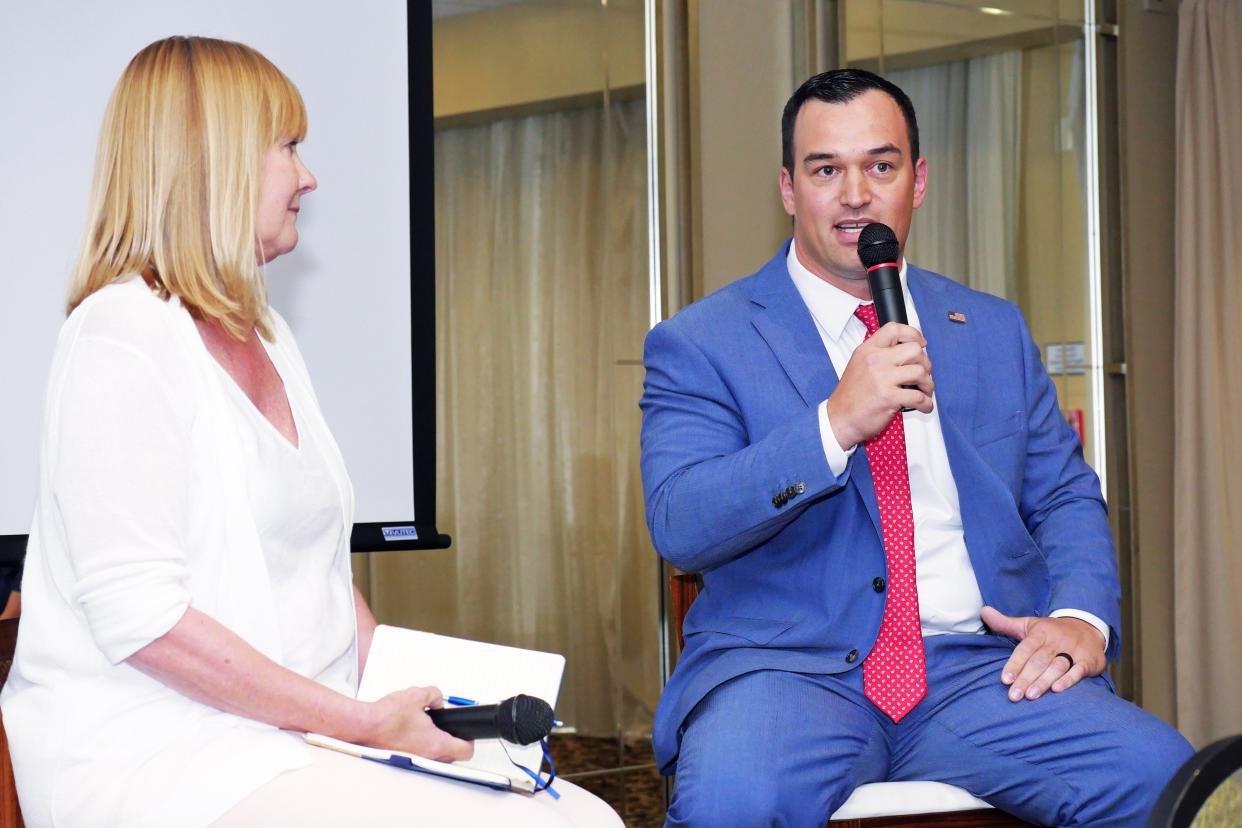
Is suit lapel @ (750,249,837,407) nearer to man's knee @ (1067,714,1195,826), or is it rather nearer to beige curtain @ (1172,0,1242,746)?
man's knee @ (1067,714,1195,826)

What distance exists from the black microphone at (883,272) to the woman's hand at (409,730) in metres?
0.83

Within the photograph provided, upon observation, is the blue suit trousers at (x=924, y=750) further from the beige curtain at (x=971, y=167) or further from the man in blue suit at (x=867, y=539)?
the beige curtain at (x=971, y=167)

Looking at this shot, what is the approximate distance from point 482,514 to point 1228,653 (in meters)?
3.01

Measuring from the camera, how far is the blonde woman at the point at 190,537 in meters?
1.48

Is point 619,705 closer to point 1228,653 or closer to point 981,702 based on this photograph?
point 981,702

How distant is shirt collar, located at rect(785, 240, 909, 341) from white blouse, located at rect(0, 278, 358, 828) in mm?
1121

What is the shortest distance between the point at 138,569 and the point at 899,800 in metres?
1.17

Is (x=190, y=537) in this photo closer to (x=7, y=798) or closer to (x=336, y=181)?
(x=7, y=798)

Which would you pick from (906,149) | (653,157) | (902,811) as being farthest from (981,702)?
(653,157)

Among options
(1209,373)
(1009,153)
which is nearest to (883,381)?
(1009,153)

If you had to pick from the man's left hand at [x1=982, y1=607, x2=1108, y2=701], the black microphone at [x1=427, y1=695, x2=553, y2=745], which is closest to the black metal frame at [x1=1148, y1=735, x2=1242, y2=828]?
the black microphone at [x1=427, y1=695, x2=553, y2=745]

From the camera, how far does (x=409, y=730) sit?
160 centimetres

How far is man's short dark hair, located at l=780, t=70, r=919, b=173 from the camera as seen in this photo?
2.47m

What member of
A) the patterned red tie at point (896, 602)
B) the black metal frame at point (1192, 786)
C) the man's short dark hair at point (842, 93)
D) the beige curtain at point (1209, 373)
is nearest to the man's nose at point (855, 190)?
the man's short dark hair at point (842, 93)
